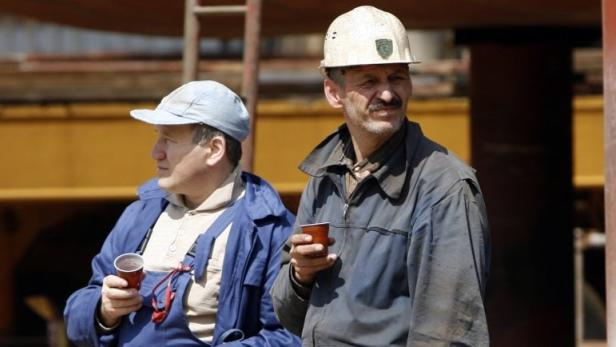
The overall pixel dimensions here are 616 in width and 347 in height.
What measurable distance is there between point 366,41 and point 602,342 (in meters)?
12.4

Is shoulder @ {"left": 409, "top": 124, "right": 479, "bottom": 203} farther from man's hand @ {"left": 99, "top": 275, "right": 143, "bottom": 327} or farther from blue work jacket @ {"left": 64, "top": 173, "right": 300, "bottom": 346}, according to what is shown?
man's hand @ {"left": 99, "top": 275, "right": 143, "bottom": 327}

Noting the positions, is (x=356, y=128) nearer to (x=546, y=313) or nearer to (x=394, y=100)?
(x=394, y=100)

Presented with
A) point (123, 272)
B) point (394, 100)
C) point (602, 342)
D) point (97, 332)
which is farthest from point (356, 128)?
point (602, 342)

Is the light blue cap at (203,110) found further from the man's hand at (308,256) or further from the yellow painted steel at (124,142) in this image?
the yellow painted steel at (124,142)

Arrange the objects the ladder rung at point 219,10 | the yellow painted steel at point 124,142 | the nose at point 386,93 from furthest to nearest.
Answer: the yellow painted steel at point 124,142 < the ladder rung at point 219,10 < the nose at point 386,93

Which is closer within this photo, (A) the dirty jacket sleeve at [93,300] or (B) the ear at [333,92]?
(B) the ear at [333,92]

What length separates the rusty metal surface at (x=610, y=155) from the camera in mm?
4703

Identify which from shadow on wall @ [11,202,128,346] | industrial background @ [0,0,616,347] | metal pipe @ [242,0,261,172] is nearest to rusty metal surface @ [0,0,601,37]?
industrial background @ [0,0,616,347]

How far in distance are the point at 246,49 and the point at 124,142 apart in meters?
5.62

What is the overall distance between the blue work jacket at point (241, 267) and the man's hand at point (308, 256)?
51 cm

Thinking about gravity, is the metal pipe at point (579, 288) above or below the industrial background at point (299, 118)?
below

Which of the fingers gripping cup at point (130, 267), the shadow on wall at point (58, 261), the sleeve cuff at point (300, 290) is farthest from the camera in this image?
the shadow on wall at point (58, 261)

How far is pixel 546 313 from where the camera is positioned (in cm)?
893

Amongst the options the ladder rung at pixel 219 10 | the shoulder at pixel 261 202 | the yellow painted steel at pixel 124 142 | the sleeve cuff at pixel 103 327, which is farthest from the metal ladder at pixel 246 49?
the yellow painted steel at pixel 124 142
